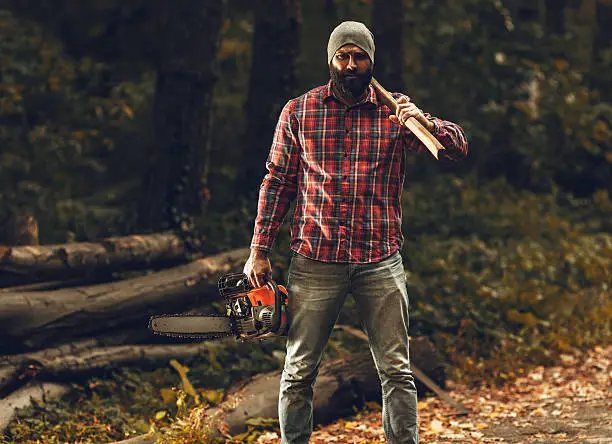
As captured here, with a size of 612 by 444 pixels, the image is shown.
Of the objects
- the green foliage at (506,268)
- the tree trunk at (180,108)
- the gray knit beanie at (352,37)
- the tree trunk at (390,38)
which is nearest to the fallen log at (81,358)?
the tree trunk at (180,108)

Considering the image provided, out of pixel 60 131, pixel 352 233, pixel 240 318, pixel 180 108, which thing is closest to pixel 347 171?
pixel 352 233

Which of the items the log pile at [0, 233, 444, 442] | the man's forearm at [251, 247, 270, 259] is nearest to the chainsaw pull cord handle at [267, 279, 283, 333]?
the man's forearm at [251, 247, 270, 259]

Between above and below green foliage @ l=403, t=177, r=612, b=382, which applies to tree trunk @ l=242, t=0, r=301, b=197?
above

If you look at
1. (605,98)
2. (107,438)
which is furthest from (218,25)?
(605,98)

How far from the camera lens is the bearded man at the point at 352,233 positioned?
5328 mm

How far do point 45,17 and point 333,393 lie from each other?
834 centimetres

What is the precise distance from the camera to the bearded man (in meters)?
5.33

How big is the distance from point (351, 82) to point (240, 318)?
1494 millimetres

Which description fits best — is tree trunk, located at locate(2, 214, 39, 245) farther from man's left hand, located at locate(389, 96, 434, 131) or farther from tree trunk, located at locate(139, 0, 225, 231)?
man's left hand, located at locate(389, 96, 434, 131)

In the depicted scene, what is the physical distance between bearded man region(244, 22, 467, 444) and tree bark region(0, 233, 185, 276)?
9.84 feet

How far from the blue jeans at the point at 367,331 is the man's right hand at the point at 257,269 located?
19cm

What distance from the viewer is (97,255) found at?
8.33 m

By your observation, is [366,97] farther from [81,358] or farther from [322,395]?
[81,358]

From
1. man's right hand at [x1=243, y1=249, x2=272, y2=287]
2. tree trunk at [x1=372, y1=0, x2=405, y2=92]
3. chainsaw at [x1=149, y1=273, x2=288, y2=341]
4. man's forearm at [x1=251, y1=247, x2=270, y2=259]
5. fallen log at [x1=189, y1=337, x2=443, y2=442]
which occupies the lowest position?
fallen log at [x1=189, y1=337, x2=443, y2=442]
